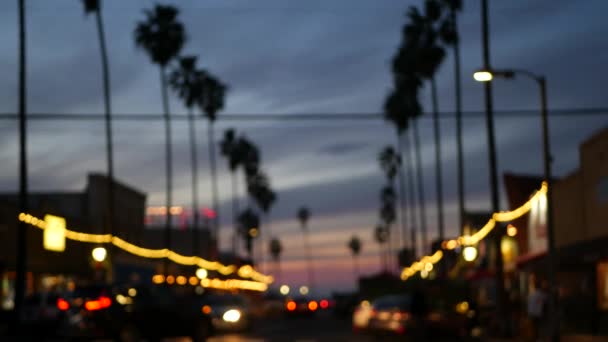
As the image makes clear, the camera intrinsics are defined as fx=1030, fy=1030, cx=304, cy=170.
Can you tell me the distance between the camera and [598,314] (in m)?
39.2

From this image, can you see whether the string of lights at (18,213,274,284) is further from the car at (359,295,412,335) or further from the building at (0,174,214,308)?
the car at (359,295,412,335)

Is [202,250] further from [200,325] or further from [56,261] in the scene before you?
[200,325]

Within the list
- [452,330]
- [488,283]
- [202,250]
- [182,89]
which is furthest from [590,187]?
[202,250]

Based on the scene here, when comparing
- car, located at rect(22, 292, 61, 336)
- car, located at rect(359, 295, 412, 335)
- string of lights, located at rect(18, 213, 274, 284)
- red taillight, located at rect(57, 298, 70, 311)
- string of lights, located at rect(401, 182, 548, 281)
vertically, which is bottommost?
car, located at rect(359, 295, 412, 335)

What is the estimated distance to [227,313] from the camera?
4131 cm

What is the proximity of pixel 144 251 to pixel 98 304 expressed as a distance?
38.8 metres

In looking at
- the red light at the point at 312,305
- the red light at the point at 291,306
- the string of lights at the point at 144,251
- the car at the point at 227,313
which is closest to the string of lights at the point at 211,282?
the string of lights at the point at 144,251

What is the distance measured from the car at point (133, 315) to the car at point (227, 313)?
23.7ft

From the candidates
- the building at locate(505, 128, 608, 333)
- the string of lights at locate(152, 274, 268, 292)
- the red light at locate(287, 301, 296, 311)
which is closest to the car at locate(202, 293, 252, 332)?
the building at locate(505, 128, 608, 333)

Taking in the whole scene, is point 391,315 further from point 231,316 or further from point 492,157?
point 231,316

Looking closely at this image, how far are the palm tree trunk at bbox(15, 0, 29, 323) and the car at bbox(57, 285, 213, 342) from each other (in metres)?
4.00

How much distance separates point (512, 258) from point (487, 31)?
25.3 metres

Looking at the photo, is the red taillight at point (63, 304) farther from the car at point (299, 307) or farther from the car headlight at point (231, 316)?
the car at point (299, 307)

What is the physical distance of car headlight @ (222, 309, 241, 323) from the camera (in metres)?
41.2
